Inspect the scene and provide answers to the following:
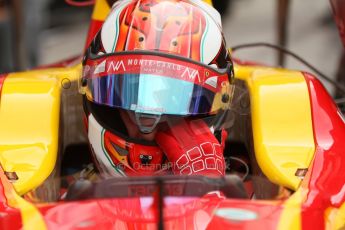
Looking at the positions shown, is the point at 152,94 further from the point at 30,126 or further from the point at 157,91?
the point at 30,126

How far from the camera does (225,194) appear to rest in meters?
1.57

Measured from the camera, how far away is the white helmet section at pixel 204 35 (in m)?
1.83

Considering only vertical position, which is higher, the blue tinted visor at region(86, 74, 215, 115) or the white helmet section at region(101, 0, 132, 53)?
the white helmet section at region(101, 0, 132, 53)

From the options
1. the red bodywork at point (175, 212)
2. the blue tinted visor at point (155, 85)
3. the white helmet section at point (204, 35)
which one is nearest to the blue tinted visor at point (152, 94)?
the blue tinted visor at point (155, 85)

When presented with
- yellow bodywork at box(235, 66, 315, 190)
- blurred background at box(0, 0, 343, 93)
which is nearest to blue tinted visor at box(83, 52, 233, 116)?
yellow bodywork at box(235, 66, 315, 190)

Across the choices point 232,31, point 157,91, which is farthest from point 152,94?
point 232,31

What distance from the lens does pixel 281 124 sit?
6.09ft

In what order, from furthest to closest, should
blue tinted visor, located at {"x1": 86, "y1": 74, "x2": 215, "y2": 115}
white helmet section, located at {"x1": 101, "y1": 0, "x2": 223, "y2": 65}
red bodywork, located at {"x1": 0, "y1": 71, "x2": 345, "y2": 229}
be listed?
1. white helmet section, located at {"x1": 101, "y1": 0, "x2": 223, "y2": 65}
2. blue tinted visor, located at {"x1": 86, "y1": 74, "x2": 215, "y2": 115}
3. red bodywork, located at {"x1": 0, "y1": 71, "x2": 345, "y2": 229}

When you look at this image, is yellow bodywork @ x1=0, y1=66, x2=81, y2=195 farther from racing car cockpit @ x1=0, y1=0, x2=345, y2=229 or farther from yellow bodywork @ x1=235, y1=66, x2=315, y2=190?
yellow bodywork @ x1=235, y1=66, x2=315, y2=190

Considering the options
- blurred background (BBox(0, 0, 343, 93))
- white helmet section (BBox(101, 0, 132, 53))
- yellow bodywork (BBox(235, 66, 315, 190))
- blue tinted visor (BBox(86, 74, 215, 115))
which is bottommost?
blurred background (BBox(0, 0, 343, 93))

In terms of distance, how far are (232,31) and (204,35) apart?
2.30 m

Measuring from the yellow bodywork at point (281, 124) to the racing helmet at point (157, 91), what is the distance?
0.09 meters

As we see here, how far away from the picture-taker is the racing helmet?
172 centimetres

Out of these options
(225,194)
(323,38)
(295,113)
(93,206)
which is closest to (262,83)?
(295,113)
